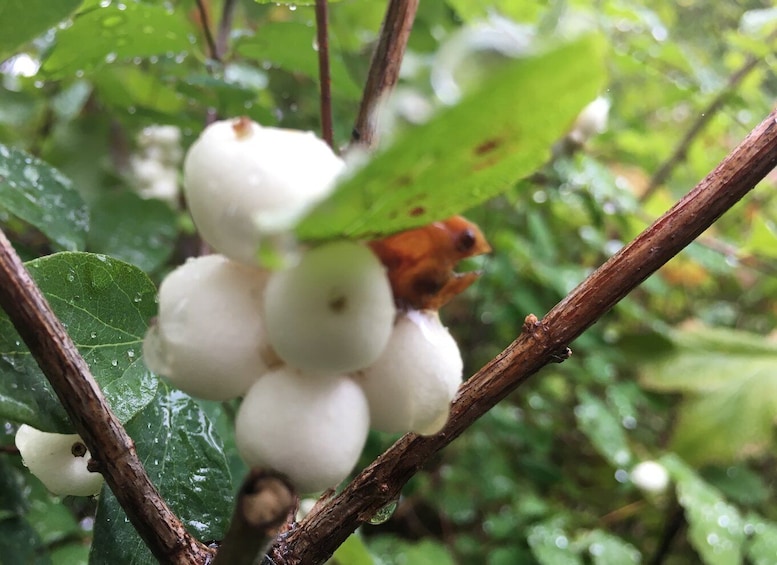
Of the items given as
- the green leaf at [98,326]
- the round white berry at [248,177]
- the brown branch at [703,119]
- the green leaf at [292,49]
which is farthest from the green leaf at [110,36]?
the brown branch at [703,119]

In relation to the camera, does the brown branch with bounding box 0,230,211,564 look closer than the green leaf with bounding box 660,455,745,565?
Yes

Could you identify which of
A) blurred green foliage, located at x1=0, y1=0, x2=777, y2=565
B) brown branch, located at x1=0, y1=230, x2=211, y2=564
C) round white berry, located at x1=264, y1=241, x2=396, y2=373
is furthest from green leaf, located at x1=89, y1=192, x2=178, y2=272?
round white berry, located at x1=264, y1=241, x2=396, y2=373

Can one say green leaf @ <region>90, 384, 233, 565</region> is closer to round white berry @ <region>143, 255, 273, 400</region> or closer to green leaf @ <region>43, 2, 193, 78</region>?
round white berry @ <region>143, 255, 273, 400</region>

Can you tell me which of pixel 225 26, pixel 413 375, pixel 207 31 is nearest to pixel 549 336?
pixel 413 375

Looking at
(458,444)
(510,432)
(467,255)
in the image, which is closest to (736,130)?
(510,432)

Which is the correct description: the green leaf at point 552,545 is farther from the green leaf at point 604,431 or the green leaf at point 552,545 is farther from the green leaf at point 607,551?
the green leaf at point 604,431
